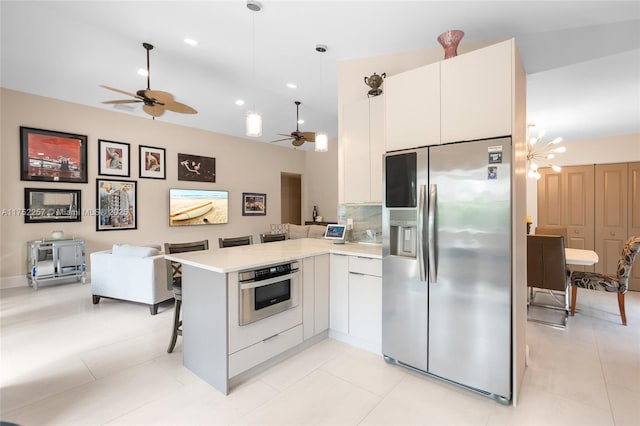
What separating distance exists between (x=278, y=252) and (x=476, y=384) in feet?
5.96

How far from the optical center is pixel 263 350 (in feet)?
7.53

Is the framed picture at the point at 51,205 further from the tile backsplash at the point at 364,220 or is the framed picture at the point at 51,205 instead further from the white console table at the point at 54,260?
the tile backsplash at the point at 364,220

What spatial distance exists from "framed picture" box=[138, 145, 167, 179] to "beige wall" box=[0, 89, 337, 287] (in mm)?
92

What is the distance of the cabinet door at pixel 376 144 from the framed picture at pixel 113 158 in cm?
512

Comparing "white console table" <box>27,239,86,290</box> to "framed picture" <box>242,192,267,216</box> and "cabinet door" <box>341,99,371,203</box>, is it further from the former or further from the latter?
"cabinet door" <box>341,99,371,203</box>

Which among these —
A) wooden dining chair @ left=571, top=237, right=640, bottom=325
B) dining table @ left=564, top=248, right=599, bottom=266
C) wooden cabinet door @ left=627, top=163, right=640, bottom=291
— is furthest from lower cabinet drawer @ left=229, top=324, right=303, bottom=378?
wooden cabinet door @ left=627, top=163, right=640, bottom=291

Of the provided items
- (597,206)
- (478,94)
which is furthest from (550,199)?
(478,94)

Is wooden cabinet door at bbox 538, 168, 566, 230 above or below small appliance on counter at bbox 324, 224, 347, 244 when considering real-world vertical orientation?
above

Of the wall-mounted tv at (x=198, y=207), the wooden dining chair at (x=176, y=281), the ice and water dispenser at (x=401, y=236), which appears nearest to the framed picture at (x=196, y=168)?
the wall-mounted tv at (x=198, y=207)

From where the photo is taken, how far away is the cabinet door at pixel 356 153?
121 inches

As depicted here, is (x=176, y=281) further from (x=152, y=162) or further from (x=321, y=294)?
(x=152, y=162)

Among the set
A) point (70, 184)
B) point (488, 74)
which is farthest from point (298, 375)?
point (70, 184)

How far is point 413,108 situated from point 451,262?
1.22 metres

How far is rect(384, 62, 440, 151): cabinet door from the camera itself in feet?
7.29
